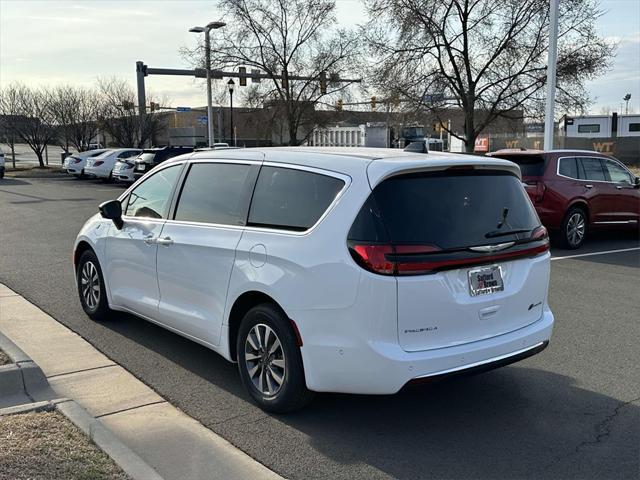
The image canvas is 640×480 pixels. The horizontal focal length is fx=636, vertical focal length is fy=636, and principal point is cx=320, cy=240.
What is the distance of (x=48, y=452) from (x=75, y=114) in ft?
126

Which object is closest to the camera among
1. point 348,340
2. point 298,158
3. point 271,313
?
point 348,340

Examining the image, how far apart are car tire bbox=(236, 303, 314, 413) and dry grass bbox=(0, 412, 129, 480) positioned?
1.15 meters

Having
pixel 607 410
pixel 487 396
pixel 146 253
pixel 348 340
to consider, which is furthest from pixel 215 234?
pixel 607 410

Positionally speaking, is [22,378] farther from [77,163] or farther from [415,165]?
[77,163]

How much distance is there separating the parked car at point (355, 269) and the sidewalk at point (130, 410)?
0.55 meters

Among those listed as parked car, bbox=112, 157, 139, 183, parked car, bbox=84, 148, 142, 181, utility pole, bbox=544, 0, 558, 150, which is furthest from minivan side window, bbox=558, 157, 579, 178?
parked car, bbox=84, 148, 142, 181

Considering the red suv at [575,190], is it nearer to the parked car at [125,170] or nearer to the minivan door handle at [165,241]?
the minivan door handle at [165,241]

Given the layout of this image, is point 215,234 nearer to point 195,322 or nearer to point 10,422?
point 195,322

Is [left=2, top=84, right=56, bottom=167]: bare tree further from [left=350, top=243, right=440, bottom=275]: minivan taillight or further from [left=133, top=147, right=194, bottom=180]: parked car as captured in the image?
[left=350, top=243, right=440, bottom=275]: minivan taillight

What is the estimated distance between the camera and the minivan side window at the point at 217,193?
182 inches

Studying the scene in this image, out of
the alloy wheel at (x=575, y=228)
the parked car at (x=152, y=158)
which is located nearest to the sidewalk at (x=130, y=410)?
the alloy wheel at (x=575, y=228)

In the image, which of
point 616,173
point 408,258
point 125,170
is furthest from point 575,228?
point 125,170

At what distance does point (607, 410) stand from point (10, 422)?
12.8 feet

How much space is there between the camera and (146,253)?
17.7ft
